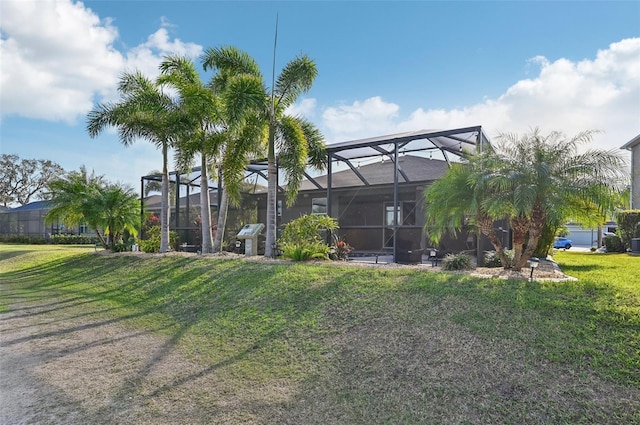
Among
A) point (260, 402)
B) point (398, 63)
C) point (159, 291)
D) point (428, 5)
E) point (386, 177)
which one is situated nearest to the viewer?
point (260, 402)

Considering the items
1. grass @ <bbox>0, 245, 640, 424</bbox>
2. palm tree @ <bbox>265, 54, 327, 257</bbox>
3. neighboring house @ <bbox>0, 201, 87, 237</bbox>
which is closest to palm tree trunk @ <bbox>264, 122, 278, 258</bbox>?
palm tree @ <bbox>265, 54, 327, 257</bbox>

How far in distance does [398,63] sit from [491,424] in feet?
33.0

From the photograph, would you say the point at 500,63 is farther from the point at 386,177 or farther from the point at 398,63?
the point at 386,177

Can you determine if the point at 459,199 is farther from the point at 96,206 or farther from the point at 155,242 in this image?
the point at 96,206

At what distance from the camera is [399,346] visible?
463cm

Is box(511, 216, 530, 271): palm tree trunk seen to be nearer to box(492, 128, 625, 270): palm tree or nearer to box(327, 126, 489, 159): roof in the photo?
box(492, 128, 625, 270): palm tree

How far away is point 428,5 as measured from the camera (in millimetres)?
9445

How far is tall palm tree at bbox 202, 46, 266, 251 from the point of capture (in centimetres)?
1023

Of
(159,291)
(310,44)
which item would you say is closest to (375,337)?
(159,291)

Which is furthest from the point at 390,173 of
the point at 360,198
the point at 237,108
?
the point at 237,108

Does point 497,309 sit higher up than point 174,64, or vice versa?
point 174,64

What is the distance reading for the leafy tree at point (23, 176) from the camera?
4416cm

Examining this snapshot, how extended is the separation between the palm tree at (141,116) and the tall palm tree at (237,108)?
207 cm

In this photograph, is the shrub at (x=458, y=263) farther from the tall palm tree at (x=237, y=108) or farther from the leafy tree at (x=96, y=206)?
the leafy tree at (x=96, y=206)
